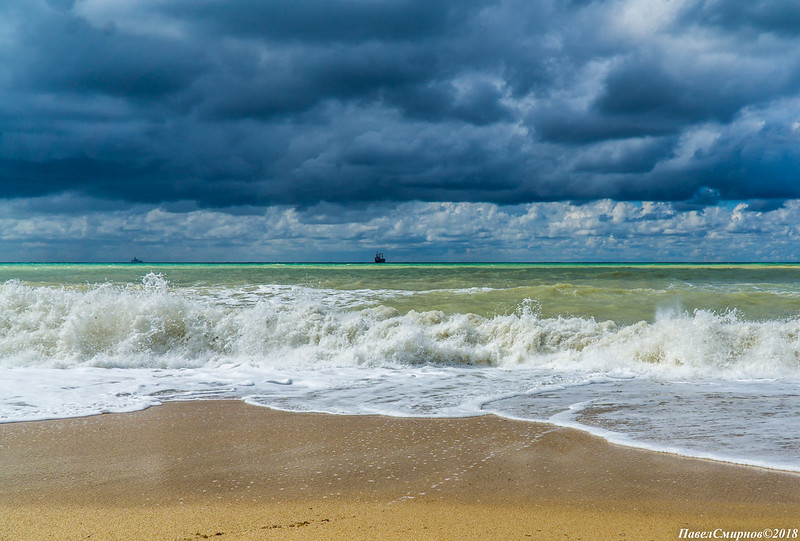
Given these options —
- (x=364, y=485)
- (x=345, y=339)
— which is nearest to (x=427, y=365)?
(x=345, y=339)

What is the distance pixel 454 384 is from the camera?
827 centimetres

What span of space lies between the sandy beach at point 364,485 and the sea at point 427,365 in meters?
0.70

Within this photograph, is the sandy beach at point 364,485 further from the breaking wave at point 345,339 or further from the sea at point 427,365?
the breaking wave at point 345,339

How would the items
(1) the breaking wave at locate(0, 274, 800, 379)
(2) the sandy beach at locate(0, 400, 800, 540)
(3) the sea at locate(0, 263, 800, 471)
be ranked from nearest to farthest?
(2) the sandy beach at locate(0, 400, 800, 540) → (3) the sea at locate(0, 263, 800, 471) → (1) the breaking wave at locate(0, 274, 800, 379)

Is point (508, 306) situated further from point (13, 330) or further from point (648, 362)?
point (13, 330)

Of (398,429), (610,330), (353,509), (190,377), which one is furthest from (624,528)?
(610,330)

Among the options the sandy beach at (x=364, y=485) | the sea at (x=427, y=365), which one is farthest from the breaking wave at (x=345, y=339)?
the sandy beach at (x=364, y=485)

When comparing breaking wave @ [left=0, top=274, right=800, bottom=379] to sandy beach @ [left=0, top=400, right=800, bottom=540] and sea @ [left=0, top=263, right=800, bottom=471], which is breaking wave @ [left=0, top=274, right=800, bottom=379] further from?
sandy beach @ [left=0, top=400, right=800, bottom=540]

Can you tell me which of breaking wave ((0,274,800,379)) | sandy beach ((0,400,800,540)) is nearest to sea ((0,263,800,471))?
breaking wave ((0,274,800,379))

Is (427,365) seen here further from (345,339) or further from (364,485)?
(364,485)

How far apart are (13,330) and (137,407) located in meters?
7.12

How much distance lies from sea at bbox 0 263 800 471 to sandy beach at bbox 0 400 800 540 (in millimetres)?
705

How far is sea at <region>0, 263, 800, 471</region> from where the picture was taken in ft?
19.8

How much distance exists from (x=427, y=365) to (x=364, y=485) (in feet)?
20.4
